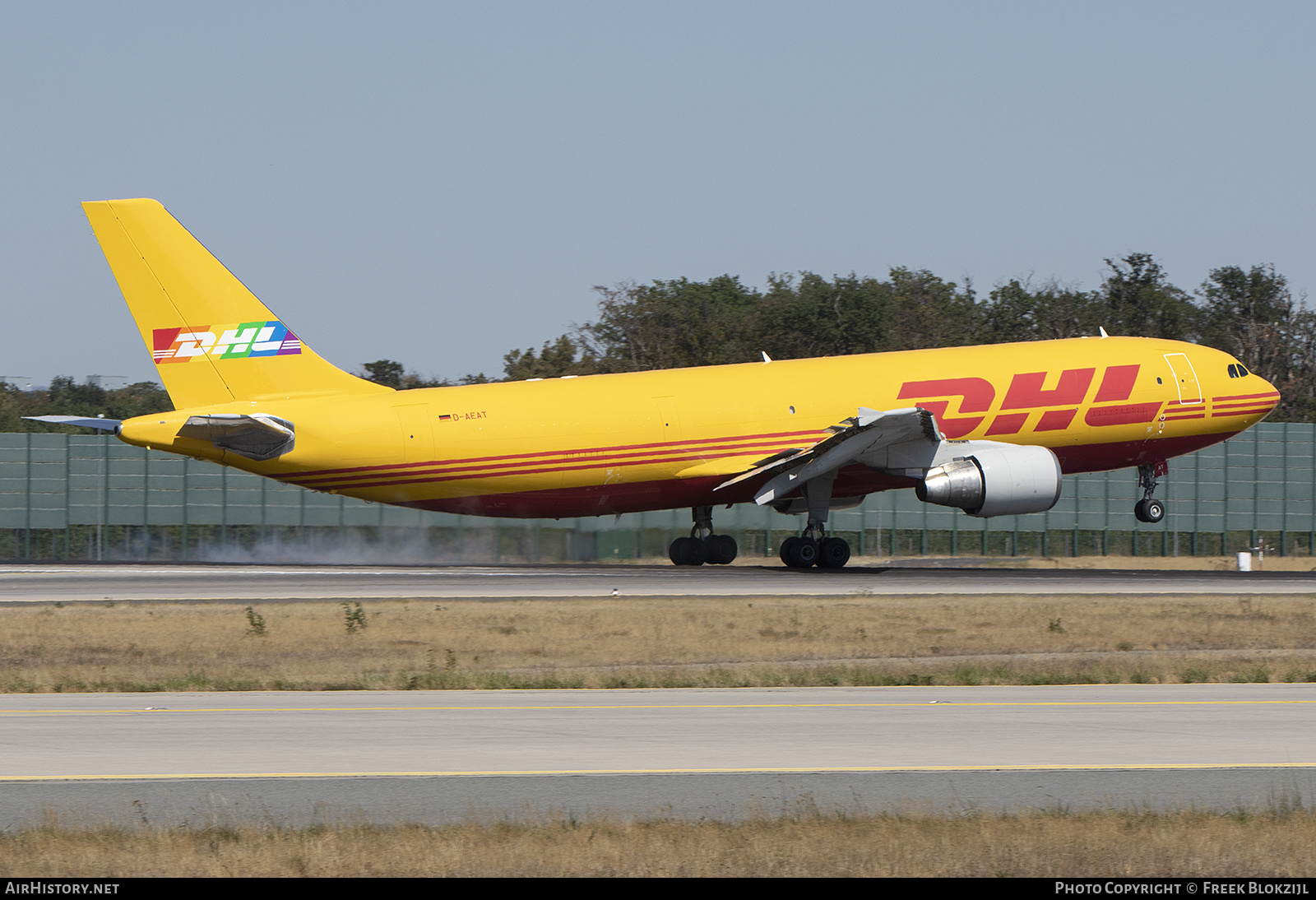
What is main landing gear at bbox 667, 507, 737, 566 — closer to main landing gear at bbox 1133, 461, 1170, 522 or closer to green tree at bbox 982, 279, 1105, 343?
main landing gear at bbox 1133, 461, 1170, 522


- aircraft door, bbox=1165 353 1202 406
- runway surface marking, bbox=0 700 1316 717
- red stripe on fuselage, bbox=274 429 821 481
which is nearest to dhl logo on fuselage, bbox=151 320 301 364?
red stripe on fuselage, bbox=274 429 821 481

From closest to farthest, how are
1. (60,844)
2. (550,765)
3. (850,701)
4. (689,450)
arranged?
(60,844) → (550,765) → (850,701) → (689,450)

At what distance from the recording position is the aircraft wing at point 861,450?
36.4m

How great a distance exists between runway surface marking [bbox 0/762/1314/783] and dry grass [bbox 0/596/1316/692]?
672 cm

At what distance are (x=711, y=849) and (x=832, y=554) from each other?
102 feet

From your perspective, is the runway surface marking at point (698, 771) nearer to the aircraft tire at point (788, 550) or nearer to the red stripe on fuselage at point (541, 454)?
the red stripe on fuselage at point (541, 454)

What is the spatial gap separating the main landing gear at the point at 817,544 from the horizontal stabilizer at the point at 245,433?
13.9 meters

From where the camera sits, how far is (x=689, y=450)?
38.9m

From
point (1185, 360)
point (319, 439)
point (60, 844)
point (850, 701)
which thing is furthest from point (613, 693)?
point (1185, 360)

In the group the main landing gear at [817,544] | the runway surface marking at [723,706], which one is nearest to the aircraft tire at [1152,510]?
the main landing gear at [817,544]

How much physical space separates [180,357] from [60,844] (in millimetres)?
29234

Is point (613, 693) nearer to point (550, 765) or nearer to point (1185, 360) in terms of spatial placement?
point (550, 765)

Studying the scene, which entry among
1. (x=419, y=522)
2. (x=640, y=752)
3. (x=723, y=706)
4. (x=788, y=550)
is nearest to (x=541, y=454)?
(x=788, y=550)

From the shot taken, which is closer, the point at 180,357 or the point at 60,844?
the point at 60,844
